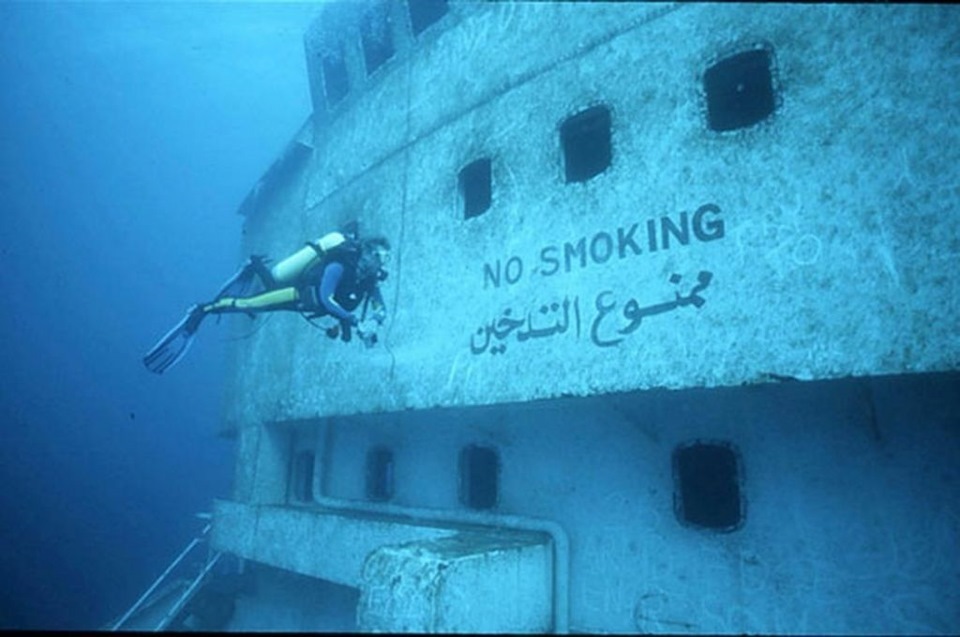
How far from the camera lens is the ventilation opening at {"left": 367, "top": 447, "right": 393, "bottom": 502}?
864cm

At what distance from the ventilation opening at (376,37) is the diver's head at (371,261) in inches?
142

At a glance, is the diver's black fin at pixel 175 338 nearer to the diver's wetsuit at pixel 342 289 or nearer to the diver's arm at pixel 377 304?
the diver's wetsuit at pixel 342 289

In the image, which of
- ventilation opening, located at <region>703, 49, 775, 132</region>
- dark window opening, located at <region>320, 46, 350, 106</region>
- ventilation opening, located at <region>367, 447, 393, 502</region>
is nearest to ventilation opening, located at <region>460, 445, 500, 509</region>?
ventilation opening, located at <region>367, 447, 393, 502</region>

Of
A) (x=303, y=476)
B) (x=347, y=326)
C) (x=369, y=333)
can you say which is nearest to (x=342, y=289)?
(x=347, y=326)

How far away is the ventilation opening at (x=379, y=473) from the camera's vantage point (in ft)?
28.3

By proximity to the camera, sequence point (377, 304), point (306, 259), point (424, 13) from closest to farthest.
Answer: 1. point (306, 259)
2. point (377, 304)
3. point (424, 13)

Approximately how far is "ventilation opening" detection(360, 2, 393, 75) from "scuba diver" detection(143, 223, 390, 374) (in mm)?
3665

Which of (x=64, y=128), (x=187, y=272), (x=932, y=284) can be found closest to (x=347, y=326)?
(x=932, y=284)

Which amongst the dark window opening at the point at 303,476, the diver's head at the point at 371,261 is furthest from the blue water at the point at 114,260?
the diver's head at the point at 371,261

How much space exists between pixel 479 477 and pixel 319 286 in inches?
128

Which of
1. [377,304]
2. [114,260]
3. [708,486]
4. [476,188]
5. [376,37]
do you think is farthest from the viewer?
[114,260]

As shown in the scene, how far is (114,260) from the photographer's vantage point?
47.3 metres

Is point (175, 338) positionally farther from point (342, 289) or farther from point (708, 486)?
point (708, 486)

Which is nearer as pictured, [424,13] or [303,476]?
[424,13]
